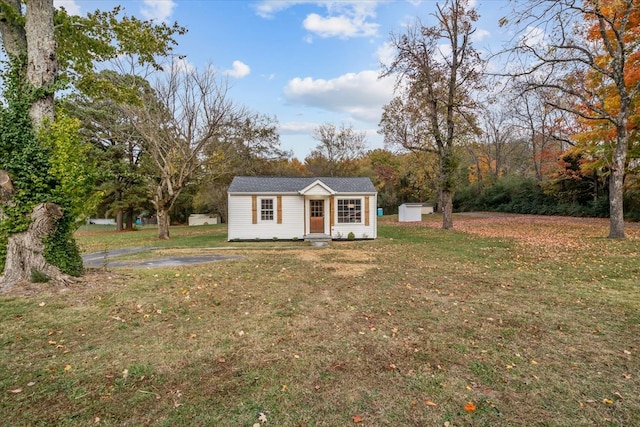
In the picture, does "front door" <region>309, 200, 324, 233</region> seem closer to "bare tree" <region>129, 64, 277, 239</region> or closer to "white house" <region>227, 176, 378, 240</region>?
"white house" <region>227, 176, 378, 240</region>

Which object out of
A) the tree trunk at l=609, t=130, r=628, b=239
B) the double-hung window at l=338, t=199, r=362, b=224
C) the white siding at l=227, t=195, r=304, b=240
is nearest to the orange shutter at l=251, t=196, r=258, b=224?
the white siding at l=227, t=195, r=304, b=240

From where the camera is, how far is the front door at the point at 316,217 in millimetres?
16984

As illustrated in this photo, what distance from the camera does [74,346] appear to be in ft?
12.6

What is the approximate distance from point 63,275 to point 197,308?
3051 millimetres

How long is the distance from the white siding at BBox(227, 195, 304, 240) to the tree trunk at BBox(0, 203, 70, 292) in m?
10.3

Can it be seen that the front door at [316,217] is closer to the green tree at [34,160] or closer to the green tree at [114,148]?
the green tree at [114,148]

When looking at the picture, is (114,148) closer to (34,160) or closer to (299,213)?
(299,213)

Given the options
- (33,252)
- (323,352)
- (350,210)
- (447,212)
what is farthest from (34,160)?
(447,212)

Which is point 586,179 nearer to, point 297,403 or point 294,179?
point 294,179

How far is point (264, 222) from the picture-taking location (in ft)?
55.0

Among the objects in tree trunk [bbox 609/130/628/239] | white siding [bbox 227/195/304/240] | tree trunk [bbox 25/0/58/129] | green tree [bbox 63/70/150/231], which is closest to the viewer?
tree trunk [bbox 25/0/58/129]

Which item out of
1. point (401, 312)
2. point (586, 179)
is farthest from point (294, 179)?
point (586, 179)

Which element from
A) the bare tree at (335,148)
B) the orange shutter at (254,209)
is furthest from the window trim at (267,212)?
the bare tree at (335,148)

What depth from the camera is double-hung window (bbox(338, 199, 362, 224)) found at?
16.8 meters
